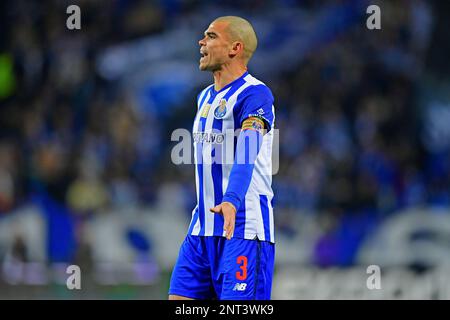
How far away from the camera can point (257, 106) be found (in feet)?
18.5

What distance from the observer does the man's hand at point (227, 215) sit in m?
5.27

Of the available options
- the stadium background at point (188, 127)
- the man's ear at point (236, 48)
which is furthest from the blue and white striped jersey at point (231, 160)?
the stadium background at point (188, 127)

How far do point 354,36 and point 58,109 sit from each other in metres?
4.56

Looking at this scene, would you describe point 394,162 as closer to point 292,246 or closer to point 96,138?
point 292,246

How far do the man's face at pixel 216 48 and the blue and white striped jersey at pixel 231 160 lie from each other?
17 cm

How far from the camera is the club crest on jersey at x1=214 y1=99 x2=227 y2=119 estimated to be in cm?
579

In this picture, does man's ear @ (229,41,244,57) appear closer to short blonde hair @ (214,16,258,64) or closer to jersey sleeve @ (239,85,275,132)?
short blonde hair @ (214,16,258,64)

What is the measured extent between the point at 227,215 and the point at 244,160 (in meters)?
0.42

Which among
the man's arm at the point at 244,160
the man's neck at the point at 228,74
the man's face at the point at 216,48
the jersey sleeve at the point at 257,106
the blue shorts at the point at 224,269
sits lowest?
the blue shorts at the point at 224,269

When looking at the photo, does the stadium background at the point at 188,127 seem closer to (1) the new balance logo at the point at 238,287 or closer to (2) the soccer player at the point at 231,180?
(2) the soccer player at the point at 231,180

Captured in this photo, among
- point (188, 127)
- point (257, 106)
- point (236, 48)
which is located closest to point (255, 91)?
point (257, 106)

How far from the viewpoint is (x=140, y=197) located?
41.6 ft

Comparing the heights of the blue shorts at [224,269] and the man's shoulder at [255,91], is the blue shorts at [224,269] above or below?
below

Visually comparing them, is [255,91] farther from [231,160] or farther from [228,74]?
[231,160]
